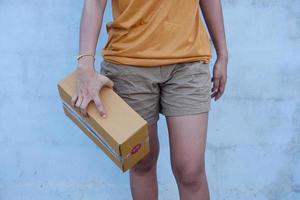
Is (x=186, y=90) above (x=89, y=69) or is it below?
below

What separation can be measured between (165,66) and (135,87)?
14cm

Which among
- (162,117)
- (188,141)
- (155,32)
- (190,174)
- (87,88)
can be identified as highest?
(155,32)

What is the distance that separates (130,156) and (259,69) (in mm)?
1095

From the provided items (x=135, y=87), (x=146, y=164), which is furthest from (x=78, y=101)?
(x=146, y=164)

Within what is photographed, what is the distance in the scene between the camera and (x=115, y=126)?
1.75 m

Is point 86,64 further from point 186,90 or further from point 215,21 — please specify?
point 215,21

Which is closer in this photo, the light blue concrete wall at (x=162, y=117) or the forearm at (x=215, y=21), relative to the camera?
the forearm at (x=215, y=21)

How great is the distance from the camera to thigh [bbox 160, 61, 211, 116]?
194 cm

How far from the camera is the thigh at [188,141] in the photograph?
6.32 ft

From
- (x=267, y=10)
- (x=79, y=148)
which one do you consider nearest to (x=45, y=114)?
(x=79, y=148)

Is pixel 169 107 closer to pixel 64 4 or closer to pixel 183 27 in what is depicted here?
pixel 183 27

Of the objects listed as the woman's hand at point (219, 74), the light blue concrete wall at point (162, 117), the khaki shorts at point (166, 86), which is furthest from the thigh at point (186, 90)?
the light blue concrete wall at point (162, 117)

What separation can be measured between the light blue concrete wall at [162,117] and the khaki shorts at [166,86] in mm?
609

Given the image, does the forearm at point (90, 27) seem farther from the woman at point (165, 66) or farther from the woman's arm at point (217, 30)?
the woman's arm at point (217, 30)
